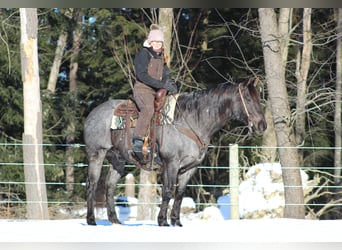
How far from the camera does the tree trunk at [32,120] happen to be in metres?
11.0

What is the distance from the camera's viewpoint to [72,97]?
17156 millimetres

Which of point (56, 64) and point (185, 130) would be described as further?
point (56, 64)

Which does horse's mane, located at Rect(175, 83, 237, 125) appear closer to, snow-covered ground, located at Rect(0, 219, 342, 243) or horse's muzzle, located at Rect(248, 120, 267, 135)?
horse's muzzle, located at Rect(248, 120, 267, 135)

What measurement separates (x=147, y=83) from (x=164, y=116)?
0.35 meters

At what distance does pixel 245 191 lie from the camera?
42.3 feet

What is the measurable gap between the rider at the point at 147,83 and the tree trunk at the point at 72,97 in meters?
9.34

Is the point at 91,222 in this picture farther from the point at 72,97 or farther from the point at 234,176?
the point at 72,97

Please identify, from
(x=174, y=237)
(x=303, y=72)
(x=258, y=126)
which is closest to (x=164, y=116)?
(x=258, y=126)

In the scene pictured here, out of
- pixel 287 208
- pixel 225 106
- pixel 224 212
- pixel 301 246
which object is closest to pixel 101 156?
pixel 225 106

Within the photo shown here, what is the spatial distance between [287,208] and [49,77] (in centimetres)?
928

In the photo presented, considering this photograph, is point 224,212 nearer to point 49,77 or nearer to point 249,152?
point 249,152

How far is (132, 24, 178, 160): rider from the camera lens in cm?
674

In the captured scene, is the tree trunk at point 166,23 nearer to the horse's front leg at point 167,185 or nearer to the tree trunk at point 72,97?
the tree trunk at point 72,97

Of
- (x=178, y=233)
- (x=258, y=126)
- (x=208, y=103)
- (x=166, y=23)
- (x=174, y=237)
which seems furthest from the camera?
(x=166, y=23)
